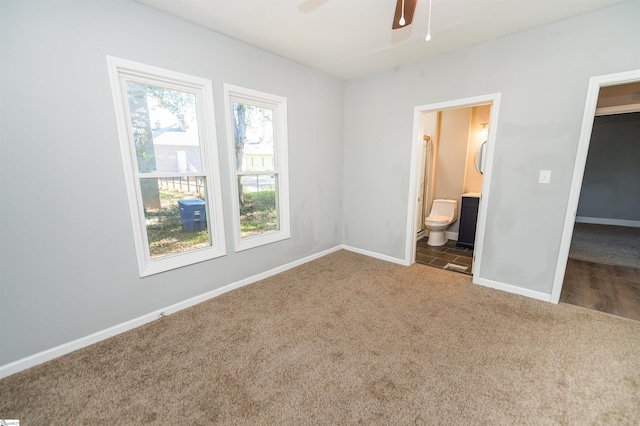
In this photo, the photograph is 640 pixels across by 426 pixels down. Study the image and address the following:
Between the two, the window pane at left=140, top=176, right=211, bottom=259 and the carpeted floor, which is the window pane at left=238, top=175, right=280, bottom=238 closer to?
the window pane at left=140, top=176, right=211, bottom=259

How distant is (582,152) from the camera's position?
2176mm

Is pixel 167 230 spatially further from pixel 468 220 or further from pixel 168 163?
pixel 468 220

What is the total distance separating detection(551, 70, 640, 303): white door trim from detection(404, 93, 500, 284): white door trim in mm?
641

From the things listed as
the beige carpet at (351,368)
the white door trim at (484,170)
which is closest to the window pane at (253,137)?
the beige carpet at (351,368)

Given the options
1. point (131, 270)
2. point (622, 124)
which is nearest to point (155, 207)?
point (131, 270)

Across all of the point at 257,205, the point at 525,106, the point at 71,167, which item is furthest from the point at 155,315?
the point at 525,106

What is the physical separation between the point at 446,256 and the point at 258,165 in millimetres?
3094

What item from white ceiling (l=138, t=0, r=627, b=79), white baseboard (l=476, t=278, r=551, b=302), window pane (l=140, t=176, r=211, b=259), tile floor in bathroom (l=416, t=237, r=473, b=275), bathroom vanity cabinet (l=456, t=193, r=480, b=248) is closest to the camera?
white ceiling (l=138, t=0, r=627, b=79)

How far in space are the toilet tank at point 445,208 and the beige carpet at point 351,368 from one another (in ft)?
6.54

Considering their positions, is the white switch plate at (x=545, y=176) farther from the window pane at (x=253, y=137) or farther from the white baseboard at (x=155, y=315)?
the window pane at (x=253, y=137)

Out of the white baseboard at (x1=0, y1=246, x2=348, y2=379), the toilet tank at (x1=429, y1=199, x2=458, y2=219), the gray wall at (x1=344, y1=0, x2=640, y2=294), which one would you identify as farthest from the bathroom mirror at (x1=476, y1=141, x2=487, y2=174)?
the white baseboard at (x1=0, y1=246, x2=348, y2=379)

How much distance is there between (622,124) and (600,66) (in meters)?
5.97

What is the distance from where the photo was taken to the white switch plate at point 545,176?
2355 millimetres

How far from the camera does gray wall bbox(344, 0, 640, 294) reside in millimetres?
2066
